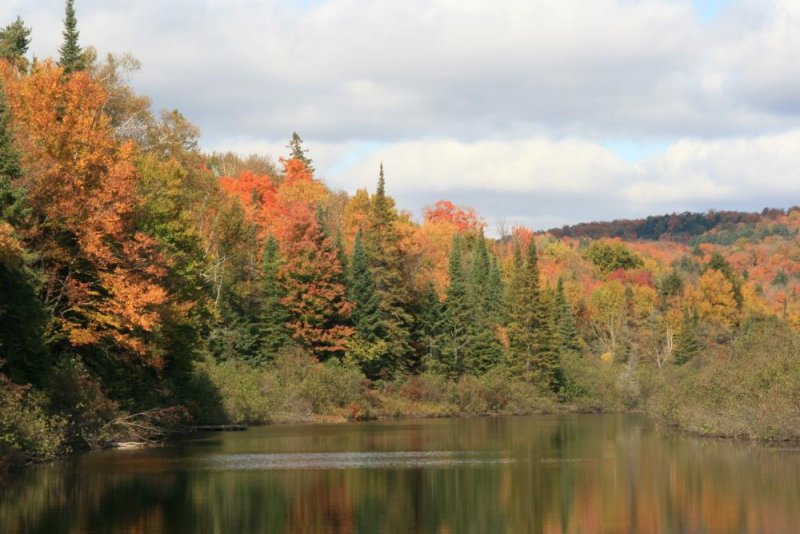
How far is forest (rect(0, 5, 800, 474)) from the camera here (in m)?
46.2

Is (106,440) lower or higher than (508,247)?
lower

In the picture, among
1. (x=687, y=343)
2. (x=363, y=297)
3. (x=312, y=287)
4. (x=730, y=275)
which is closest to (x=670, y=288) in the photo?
(x=730, y=275)

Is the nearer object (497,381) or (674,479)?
(674,479)

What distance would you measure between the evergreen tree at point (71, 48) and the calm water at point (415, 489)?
25.7 metres

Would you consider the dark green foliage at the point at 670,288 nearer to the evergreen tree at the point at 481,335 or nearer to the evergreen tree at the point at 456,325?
the evergreen tree at the point at 481,335

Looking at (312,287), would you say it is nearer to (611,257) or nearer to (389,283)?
(389,283)

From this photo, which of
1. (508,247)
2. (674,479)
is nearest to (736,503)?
(674,479)

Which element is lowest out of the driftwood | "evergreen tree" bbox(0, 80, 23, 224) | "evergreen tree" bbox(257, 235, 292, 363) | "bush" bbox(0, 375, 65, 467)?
the driftwood

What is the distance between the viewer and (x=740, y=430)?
4969 centimetres

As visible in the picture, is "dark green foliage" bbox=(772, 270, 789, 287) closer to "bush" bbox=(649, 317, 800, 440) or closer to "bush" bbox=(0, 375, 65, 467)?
"bush" bbox=(649, 317, 800, 440)

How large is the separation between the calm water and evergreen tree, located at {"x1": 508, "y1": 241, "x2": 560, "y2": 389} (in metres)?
47.1

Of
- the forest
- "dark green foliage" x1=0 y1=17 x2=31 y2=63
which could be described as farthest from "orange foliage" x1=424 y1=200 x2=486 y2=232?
"dark green foliage" x1=0 y1=17 x2=31 y2=63

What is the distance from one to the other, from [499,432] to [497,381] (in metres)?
30.1

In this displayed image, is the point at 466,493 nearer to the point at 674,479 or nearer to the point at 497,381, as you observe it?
the point at 674,479
